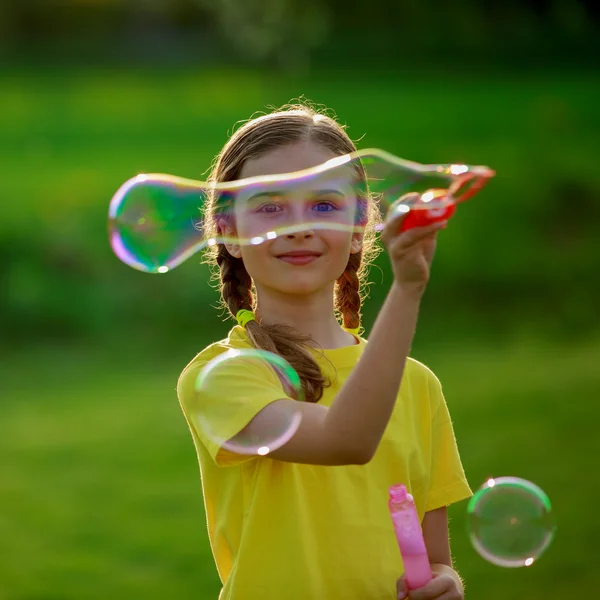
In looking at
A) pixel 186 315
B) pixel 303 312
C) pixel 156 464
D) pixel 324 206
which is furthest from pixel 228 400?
pixel 186 315

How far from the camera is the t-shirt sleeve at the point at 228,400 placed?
1897 mm

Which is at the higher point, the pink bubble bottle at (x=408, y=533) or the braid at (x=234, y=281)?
the braid at (x=234, y=281)

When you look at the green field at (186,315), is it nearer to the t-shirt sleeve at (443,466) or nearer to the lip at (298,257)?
the t-shirt sleeve at (443,466)

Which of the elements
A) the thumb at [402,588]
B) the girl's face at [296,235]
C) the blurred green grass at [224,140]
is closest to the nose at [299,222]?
the girl's face at [296,235]

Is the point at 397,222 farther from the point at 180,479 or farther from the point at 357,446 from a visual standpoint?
the point at 180,479

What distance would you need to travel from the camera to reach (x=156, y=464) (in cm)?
596

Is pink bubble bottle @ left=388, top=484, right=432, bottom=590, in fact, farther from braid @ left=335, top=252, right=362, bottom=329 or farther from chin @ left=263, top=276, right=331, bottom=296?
braid @ left=335, top=252, right=362, bottom=329

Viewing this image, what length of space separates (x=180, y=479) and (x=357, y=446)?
4.03m

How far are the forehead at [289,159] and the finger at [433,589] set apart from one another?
0.67 metres

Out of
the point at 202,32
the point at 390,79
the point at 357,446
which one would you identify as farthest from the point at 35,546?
the point at 202,32

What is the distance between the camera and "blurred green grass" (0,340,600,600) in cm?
459

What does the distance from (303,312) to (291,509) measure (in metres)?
0.33

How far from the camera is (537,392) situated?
685 cm

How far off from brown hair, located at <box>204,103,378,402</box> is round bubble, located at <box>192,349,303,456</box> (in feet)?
0.16
